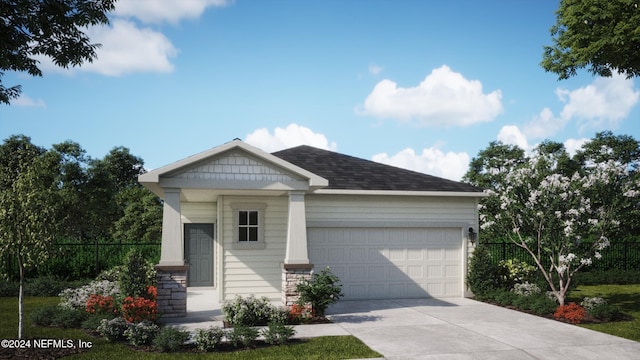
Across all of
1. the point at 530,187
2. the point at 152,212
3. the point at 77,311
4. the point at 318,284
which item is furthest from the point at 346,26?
the point at 152,212

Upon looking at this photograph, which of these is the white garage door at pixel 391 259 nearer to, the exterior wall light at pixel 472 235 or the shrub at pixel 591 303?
the exterior wall light at pixel 472 235

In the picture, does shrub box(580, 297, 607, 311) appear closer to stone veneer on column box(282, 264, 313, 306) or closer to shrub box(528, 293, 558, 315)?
shrub box(528, 293, 558, 315)

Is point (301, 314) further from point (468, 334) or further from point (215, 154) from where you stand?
point (215, 154)

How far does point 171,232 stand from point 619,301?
43.7ft

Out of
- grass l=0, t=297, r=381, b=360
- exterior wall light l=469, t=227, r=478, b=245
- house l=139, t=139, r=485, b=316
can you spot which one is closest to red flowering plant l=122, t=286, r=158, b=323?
grass l=0, t=297, r=381, b=360

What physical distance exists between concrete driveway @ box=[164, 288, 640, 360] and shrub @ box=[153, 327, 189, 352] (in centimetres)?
159

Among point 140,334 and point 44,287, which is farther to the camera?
point 44,287

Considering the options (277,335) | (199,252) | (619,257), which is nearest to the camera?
(277,335)

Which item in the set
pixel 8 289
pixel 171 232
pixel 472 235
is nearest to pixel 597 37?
pixel 472 235

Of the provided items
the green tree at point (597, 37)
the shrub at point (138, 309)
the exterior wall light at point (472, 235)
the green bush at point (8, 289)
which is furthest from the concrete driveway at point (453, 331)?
the green tree at point (597, 37)

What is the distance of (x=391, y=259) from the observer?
50.5 ft

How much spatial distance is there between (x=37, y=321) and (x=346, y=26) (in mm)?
11410

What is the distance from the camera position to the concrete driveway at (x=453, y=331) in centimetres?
896

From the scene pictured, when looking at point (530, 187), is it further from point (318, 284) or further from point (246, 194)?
point (246, 194)
